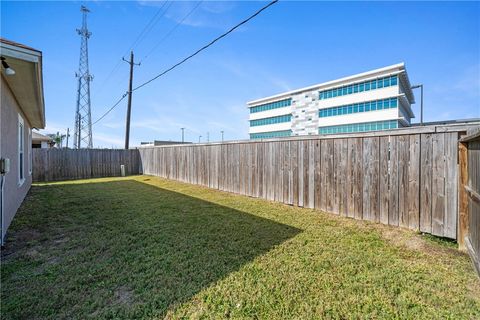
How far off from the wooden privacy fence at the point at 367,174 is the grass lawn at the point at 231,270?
14.8 inches

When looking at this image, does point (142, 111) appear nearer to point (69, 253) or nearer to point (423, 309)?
point (69, 253)

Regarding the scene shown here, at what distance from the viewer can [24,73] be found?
12.7 ft

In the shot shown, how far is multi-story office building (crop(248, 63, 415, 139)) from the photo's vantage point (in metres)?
27.8

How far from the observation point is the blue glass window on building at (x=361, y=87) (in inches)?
1084

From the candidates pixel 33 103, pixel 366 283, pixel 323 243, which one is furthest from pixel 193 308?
pixel 33 103

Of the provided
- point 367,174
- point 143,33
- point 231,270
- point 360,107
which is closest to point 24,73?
point 231,270

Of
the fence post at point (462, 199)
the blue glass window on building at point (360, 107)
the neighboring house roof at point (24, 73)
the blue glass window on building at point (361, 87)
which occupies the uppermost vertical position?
the blue glass window on building at point (361, 87)

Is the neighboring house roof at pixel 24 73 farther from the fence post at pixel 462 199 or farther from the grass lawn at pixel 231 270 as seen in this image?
the fence post at pixel 462 199

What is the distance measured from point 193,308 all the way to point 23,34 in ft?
35.1

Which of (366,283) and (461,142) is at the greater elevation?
Result: (461,142)

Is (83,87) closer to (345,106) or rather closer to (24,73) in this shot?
(24,73)

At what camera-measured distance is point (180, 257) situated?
3090 millimetres

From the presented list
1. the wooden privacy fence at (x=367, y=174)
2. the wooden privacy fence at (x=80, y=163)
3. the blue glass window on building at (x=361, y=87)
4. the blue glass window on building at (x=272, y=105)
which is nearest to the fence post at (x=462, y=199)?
the wooden privacy fence at (x=367, y=174)

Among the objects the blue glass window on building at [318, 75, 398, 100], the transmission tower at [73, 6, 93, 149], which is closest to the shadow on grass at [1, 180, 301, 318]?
the transmission tower at [73, 6, 93, 149]
